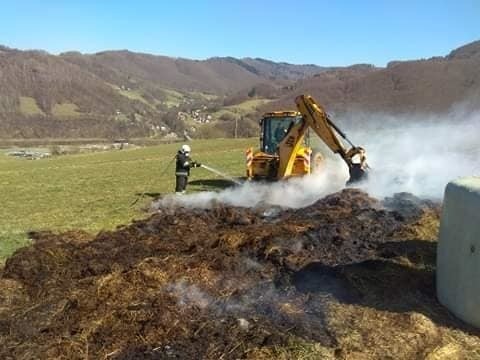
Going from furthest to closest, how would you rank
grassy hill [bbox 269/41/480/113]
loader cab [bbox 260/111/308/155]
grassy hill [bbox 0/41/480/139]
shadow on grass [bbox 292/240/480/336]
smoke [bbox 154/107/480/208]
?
grassy hill [bbox 0/41/480/139]
grassy hill [bbox 269/41/480/113]
loader cab [bbox 260/111/308/155]
smoke [bbox 154/107/480/208]
shadow on grass [bbox 292/240/480/336]

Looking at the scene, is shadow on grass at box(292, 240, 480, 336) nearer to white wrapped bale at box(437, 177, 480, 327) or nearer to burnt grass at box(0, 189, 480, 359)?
burnt grass at box(0, 189, 480, 359)

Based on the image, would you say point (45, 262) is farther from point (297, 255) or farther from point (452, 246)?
point (452, 246)

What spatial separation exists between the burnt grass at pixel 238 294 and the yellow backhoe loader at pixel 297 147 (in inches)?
160

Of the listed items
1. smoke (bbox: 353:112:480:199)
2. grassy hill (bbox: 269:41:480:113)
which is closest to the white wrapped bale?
smoke (bbox: 353:112:480:199)

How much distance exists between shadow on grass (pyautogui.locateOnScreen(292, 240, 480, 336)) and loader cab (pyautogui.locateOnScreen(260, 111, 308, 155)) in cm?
972

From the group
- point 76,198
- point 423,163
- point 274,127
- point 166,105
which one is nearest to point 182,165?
point 274,127

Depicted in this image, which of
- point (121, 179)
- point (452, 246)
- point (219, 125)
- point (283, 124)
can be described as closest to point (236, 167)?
point (121, 179)

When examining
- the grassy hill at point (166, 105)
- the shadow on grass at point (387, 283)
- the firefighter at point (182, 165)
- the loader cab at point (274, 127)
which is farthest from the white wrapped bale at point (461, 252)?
the grassy hill at point (166, 105)

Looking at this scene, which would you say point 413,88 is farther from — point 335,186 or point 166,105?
point 166,105

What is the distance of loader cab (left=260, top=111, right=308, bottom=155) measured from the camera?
60.8 feet

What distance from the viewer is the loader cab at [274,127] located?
18547mm

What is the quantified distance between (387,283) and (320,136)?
8762 millimetres

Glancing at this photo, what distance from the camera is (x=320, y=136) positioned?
16156 mm

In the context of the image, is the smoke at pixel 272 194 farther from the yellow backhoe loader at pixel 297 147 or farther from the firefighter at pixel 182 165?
the firefighter at pixel 182 165
